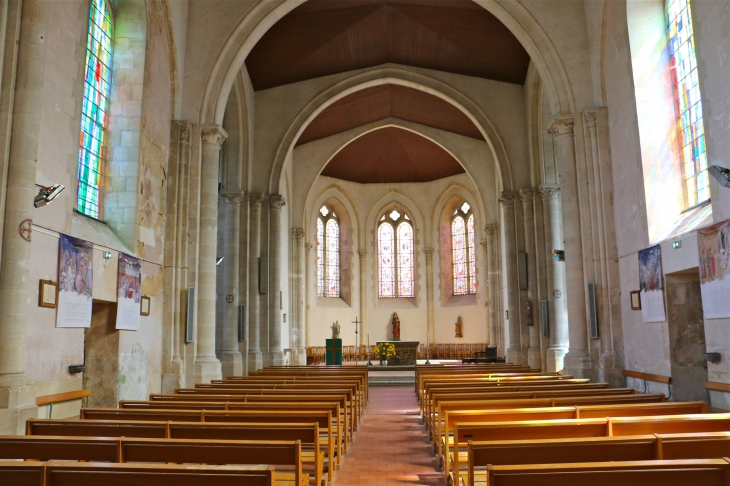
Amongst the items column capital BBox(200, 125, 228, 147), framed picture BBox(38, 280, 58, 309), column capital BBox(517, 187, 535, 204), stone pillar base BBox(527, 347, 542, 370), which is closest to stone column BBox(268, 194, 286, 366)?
column capital BBox(200, 125, 228, 147)

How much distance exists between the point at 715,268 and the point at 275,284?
14.4 metres

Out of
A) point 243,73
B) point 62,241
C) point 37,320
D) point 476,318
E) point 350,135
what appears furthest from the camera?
point 476,318

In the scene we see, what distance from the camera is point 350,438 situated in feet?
30.5

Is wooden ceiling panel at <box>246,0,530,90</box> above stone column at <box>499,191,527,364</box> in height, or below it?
above

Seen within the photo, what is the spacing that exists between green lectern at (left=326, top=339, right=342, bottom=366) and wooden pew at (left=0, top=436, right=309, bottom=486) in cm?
1912

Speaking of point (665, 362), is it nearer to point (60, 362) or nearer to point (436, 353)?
point (60, 362)

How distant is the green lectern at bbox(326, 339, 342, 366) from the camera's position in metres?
23.5

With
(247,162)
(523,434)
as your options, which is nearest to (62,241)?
(523,434)

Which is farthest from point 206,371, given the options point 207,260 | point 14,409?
point 14,409

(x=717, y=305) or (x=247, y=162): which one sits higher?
(x=247, y=162)

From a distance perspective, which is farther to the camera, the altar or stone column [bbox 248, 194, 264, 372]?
the altar

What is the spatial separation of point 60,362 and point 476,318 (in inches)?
907

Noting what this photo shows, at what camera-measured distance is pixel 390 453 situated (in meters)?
8.30

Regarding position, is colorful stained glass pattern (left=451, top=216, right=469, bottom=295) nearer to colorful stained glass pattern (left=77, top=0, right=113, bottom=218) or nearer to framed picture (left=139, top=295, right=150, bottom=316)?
framed picture (left=139, top=295, right=150, bottom=316)
